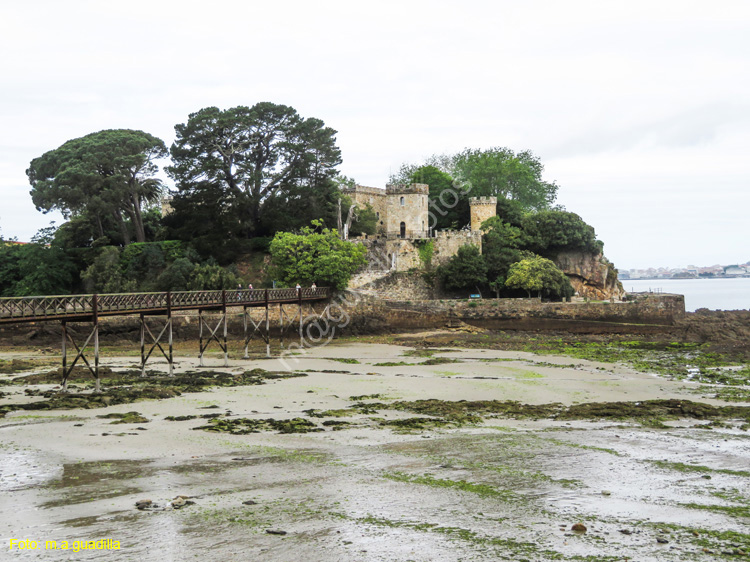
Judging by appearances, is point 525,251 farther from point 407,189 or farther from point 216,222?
point 216,222

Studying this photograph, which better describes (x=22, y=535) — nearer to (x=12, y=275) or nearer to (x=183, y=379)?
(x=183, y=379)

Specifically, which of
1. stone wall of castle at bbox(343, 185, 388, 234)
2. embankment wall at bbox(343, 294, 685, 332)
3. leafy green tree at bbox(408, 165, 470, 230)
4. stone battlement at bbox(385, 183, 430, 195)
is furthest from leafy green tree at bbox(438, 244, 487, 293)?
stone wall of castle at bbox(343, 185, 388, 234)

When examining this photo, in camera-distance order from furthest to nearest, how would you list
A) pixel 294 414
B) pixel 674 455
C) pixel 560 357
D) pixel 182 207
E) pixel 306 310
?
pixel 182 207
pixel 306 310
pixel 560 357
pixel 294 414
pixel 674 455

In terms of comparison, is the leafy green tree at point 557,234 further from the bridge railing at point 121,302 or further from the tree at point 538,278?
the bridge railing at point 121,302

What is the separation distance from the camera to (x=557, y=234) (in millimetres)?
51625

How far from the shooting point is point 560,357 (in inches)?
1186

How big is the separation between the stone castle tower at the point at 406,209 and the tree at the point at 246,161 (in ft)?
19.4

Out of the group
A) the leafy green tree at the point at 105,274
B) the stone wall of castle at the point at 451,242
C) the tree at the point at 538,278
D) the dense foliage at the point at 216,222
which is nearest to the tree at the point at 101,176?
the dense foliage at the point at 216,222

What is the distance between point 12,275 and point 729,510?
48.4m

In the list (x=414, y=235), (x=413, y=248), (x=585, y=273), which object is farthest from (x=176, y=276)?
(x=585, y=273)

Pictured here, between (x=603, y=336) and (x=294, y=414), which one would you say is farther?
(x=603, y=336)

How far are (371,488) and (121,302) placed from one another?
631 inches

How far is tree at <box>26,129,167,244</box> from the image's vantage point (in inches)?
1831

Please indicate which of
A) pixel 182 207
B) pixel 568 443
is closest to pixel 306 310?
pixel 182 207
